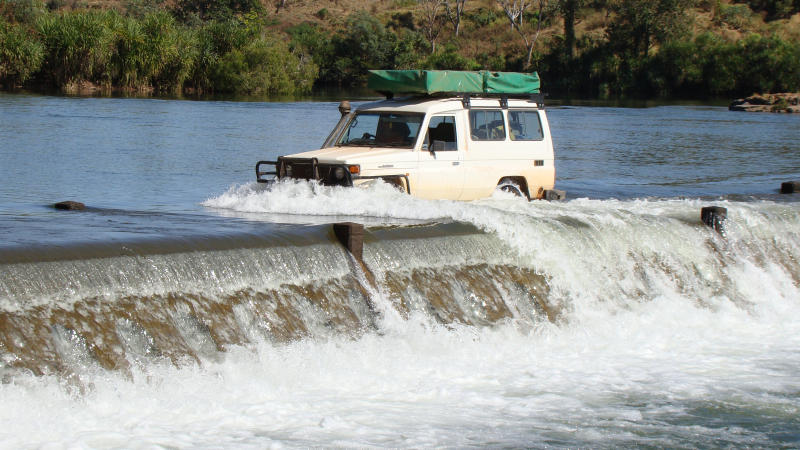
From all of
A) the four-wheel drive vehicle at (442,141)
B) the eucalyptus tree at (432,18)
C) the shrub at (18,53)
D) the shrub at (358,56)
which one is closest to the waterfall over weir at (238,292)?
the four-wheel drive vehicle at (442,141)

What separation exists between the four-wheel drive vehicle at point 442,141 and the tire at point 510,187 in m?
0.02

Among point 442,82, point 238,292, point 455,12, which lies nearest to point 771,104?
point 455,12

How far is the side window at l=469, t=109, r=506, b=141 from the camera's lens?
15.1 metres

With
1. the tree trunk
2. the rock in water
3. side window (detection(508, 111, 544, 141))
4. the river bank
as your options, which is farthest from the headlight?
the tree trunk

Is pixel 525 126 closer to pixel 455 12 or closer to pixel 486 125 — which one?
pixel 486 125

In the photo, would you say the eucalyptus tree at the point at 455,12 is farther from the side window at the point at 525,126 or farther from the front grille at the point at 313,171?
the front grille at the point at 313,171

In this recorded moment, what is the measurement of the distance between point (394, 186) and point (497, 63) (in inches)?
3016

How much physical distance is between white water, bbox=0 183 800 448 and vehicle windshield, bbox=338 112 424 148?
1.17 metres

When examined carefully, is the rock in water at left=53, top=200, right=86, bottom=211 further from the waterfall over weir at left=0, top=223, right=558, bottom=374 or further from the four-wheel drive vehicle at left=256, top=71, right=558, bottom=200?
the waterfall over weir at left=0, top=223, right=558, bottom=374

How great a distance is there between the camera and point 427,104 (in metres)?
14.7

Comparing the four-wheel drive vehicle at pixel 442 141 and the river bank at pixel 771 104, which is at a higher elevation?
the four-wheel drive vehicle at pixel 442 141

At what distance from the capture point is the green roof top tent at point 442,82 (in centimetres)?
1496

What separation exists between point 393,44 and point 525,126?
69.0m

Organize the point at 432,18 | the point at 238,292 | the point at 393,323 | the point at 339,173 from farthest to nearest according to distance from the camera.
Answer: the point at 432,18 → the point at 339,173 → the point at 393,323 → the point at 238,292
